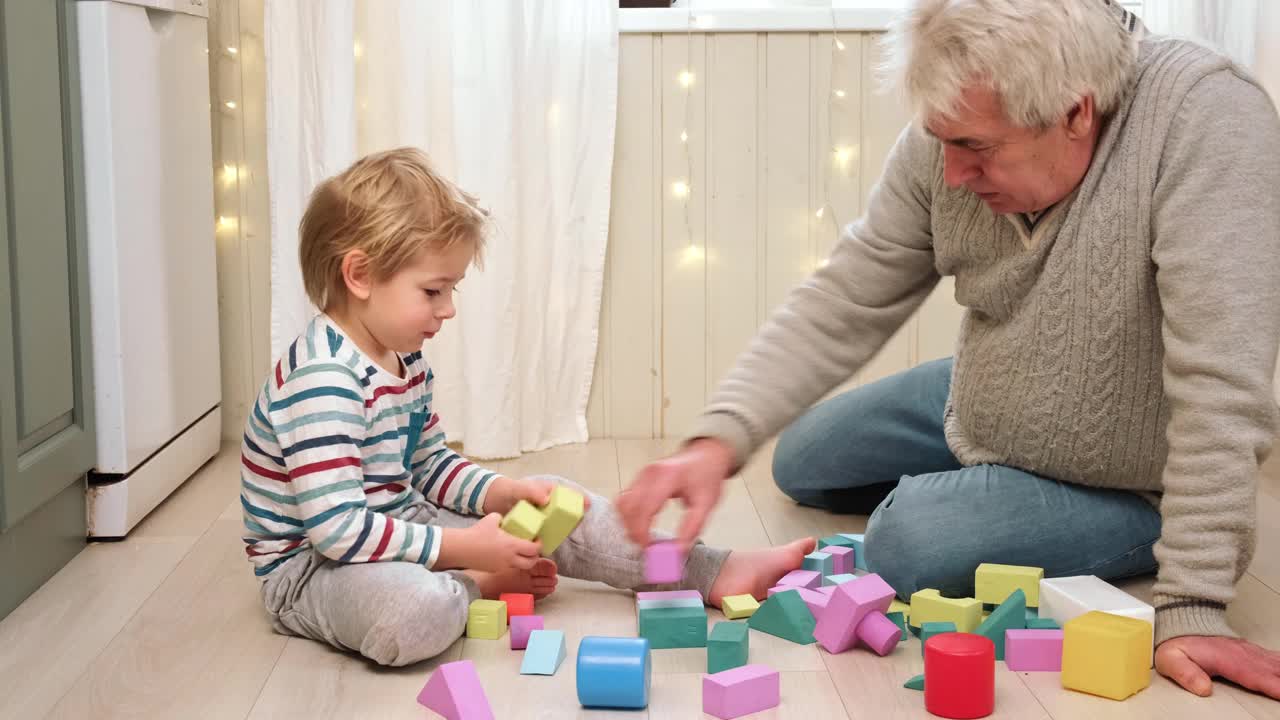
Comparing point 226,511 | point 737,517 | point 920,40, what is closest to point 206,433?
point 226,511

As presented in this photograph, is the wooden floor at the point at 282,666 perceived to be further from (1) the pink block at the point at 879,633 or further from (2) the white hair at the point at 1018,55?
(2) the white hair at the point at 1018,55

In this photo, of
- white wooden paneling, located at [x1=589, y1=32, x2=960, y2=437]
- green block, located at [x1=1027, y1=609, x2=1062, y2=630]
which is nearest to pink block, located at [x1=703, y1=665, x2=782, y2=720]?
green block, located at [x1=1027, y1=609, x2=1062, y2=630]

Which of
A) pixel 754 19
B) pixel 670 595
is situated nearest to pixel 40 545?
pixel 670 595

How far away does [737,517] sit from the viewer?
85.2 inches

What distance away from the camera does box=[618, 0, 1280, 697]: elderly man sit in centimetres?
140

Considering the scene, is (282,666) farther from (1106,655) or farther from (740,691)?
(1106,655)

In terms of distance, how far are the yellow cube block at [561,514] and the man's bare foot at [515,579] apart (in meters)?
0.10

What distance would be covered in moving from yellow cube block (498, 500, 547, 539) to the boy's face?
0.24m

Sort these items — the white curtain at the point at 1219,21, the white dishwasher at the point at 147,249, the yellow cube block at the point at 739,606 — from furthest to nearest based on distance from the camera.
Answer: the white curtain at the point at 1219,21 < the white dishwasher at the point at 147,249 < the yellow cube block at the point at 739,606

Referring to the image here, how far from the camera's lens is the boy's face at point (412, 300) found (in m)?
1.62

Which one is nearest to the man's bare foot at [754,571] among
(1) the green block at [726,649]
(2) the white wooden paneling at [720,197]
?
(1) the green block at [726,649]

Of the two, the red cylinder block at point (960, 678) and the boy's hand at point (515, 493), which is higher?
the boy's hand at point (515, 493)

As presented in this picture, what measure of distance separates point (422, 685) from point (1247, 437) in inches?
35.7

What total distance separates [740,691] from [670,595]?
27 cm
